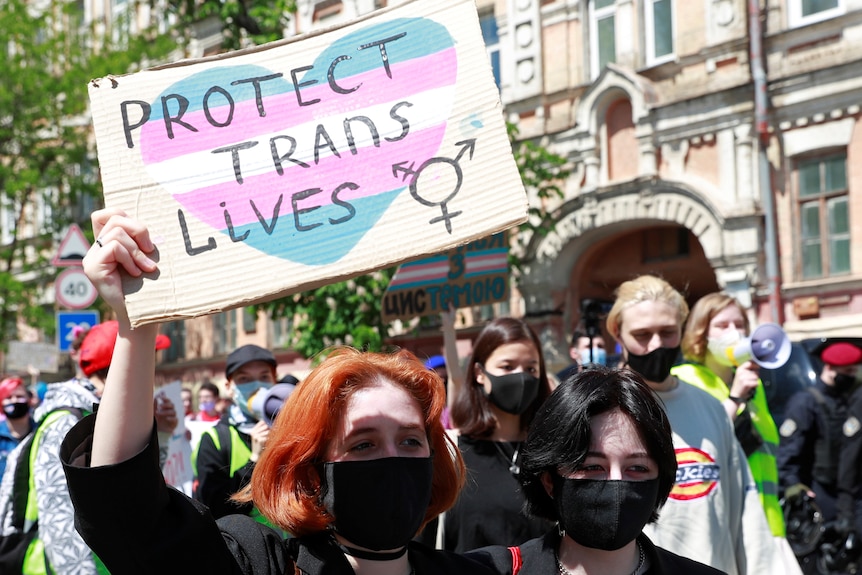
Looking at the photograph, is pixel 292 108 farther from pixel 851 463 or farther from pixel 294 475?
pixel 851 463

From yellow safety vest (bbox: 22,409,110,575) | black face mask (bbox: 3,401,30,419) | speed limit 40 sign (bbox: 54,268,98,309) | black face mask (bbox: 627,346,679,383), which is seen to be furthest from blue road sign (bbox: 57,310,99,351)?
black face mask (bbox: 627,346,679,383)

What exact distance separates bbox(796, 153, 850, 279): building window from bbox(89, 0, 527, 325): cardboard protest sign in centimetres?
1237

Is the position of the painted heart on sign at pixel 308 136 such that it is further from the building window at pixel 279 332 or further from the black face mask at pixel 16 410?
the building window at pixel 279 332

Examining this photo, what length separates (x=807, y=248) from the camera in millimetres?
13945

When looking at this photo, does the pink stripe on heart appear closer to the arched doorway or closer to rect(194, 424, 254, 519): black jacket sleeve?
rect(194, 424, 254, 519): black jacket sleeve

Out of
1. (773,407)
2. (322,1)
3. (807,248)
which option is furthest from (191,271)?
(322,1)

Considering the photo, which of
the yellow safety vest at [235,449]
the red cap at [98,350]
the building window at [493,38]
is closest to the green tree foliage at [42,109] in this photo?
the building window at [493,38]

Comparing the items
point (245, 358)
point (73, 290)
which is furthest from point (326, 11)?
point (245, 358)

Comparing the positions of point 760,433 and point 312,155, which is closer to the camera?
point 312,155

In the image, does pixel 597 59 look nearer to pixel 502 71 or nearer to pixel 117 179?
pixel 502 71

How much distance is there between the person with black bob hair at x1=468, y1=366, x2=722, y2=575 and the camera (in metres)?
2.46

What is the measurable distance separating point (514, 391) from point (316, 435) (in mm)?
1799

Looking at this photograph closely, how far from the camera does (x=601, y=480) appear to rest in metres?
2.49

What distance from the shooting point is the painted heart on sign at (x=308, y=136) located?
220 centimetres
